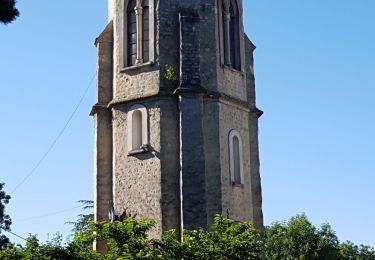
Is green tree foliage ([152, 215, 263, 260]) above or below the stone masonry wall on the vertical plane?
below

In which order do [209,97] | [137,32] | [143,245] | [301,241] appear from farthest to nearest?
1. [301,241]
2. [137,32]
3. [209,97]
4. [143,245]

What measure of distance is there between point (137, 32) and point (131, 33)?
39 cm

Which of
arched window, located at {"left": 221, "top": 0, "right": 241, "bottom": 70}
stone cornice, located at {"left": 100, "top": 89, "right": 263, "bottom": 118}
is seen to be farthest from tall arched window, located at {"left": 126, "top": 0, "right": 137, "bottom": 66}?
arched window, located at {"left": 221, "top": 0, "right": 241, "bottom": 70}

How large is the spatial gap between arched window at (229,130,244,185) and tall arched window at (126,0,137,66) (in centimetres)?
443

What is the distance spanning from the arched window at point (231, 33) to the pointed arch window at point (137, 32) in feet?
9.01

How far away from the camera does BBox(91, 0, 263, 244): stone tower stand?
80.2ft

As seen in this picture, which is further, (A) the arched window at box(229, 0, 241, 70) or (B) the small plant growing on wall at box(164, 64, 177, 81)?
(A) the arched window at box(229, 0, 241, 70)

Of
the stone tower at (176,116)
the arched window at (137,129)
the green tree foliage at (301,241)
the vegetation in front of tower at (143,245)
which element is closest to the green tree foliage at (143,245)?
the vegetation in front of tower at (143,245)

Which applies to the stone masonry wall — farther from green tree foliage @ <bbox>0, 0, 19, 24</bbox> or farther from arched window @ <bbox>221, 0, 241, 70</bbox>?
green tree foliage @ <bbox>0, 0, 19, 24</bbox>

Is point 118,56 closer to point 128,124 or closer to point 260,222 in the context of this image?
point 128,124

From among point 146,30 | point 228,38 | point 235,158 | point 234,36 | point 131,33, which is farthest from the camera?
point 234,36

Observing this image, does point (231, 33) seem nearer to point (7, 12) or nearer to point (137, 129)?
point (137, 129)

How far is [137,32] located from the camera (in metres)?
26.8

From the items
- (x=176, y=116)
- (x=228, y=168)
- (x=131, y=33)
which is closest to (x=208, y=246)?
(x=228, y=168)
